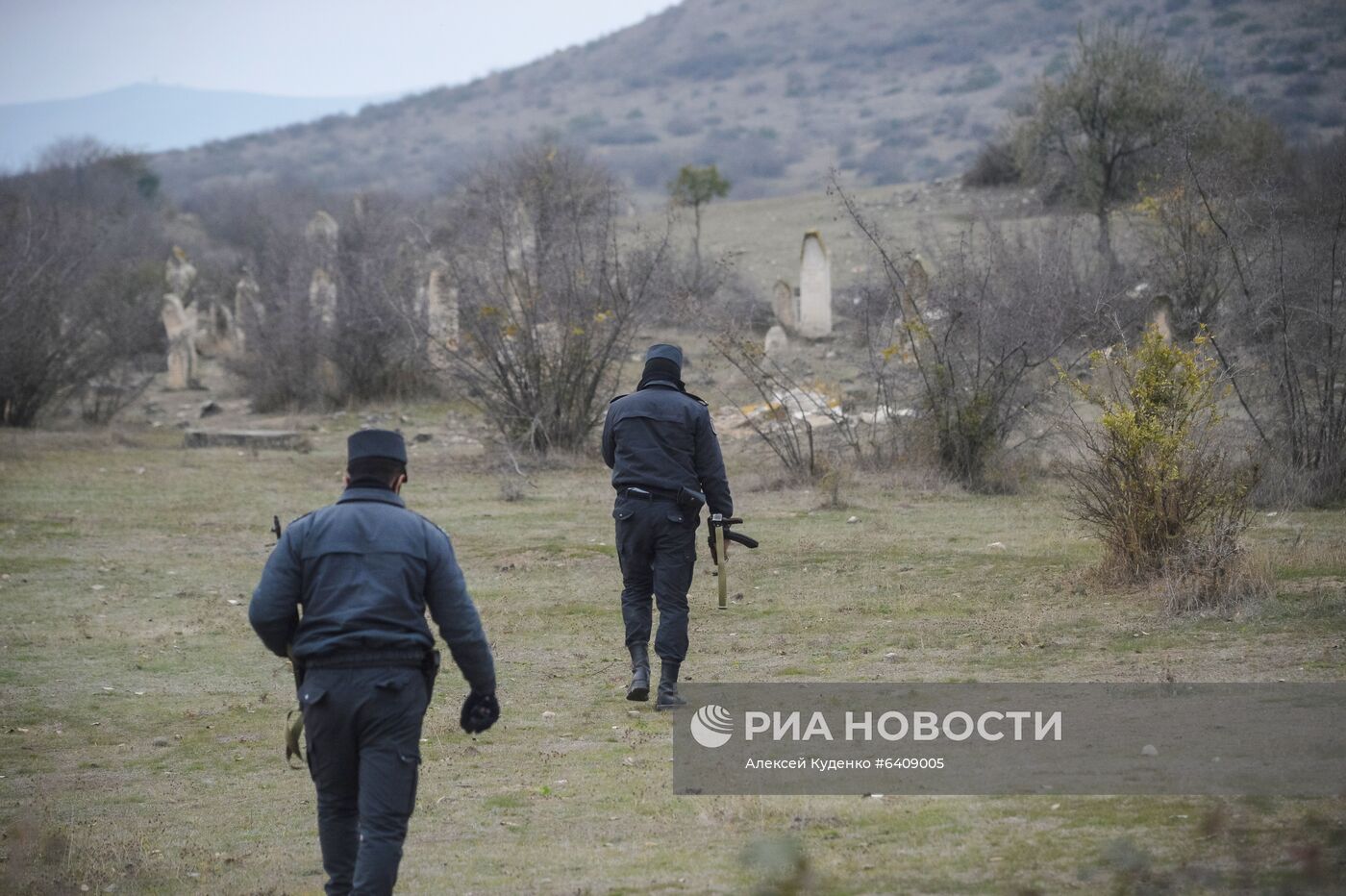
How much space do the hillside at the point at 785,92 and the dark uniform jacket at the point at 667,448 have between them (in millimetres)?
57438

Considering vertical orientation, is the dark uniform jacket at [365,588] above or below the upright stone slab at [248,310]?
above

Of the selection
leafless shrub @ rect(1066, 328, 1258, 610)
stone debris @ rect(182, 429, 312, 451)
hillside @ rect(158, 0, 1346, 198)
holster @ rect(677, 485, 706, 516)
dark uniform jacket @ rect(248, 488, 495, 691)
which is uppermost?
hillside @ rect(158, 0, 1346, 198)

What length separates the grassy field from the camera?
548 cm

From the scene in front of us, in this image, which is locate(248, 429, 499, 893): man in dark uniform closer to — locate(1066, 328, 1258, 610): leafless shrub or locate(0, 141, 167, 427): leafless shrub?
locate(1066, 328, 1258, 610): leafless shrub

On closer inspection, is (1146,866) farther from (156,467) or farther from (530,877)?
(156,467)

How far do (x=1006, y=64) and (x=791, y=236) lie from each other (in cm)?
7816

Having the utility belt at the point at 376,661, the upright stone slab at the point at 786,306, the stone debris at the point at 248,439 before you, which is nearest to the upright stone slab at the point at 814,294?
the upright stone slab at the point at 786,306

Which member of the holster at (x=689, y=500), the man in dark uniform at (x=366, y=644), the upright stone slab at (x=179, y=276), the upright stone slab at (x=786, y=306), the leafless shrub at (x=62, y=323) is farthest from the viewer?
the upright stone slab at (x=179, y=276)

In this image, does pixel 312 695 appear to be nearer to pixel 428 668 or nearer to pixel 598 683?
pixel 428 668

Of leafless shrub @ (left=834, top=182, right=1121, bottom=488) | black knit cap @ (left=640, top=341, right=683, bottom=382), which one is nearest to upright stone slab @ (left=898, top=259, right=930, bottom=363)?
leafless shrub @ (left=834, top=182, right=1121, bottom=488)

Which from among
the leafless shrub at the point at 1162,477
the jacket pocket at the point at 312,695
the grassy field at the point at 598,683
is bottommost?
the grassy field at the point at 598,683

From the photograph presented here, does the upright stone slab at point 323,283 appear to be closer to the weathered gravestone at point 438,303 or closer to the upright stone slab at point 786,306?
the weathered gravestone at point 438,303

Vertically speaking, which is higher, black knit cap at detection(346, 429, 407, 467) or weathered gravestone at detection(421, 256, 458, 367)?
black knit cap at detection(346, 429, 407, 467)

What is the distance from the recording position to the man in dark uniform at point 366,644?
4883 mm
